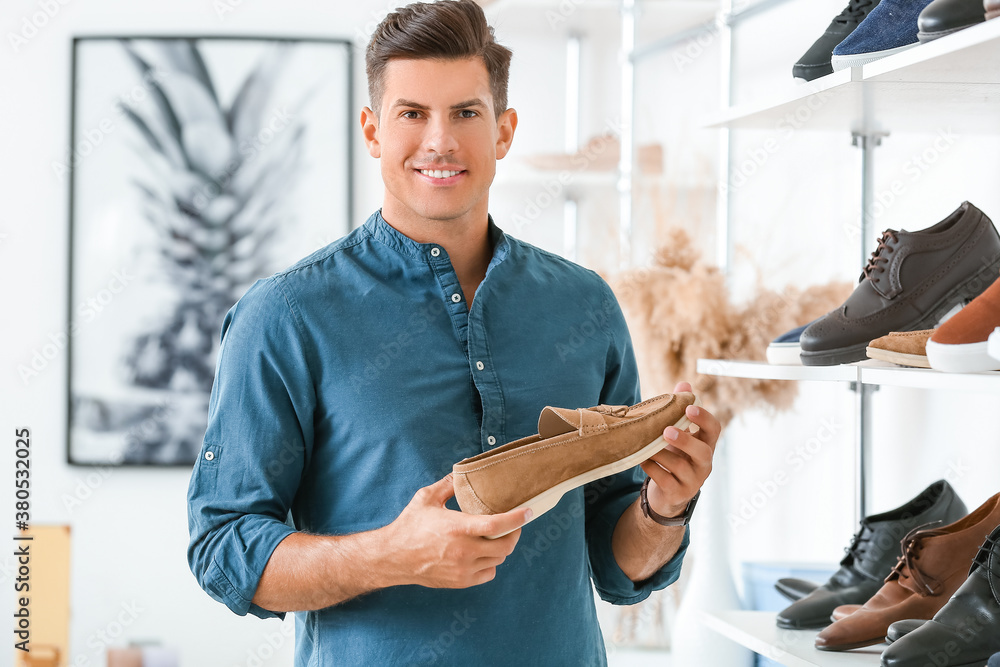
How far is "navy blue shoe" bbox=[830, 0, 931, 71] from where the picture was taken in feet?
4.03

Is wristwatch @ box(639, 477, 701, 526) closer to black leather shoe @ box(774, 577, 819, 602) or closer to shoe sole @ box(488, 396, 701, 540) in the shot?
shoe sole @ box(488, 396, 701, 540)

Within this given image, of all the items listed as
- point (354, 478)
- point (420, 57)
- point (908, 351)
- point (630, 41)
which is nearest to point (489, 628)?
point (354, 478)

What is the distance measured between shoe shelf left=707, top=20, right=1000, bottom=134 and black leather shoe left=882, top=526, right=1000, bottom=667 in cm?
61

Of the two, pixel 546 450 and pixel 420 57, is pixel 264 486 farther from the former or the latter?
pixel 420 57

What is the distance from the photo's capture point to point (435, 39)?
1.27 m

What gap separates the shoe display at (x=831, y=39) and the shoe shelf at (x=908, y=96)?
0.14ft

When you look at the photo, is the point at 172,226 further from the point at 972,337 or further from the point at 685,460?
the point at 972,337

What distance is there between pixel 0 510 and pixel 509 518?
8.44ft

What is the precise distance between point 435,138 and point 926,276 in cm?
75

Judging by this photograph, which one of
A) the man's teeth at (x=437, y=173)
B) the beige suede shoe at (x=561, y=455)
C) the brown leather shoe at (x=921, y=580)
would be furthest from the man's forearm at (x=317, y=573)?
the brown leather shoe at (x=921, y=580)

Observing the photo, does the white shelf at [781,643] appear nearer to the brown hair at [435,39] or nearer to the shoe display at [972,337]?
the shoe display at [972,337]

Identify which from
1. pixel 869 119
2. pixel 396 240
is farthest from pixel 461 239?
pixel 869 119

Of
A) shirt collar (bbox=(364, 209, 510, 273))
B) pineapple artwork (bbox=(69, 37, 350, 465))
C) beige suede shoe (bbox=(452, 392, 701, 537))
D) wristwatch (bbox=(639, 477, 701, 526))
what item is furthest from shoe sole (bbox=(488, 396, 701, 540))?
pineapple artwork (bbox=(69, 37, 350, 465))

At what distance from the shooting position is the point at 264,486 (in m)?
1.16
